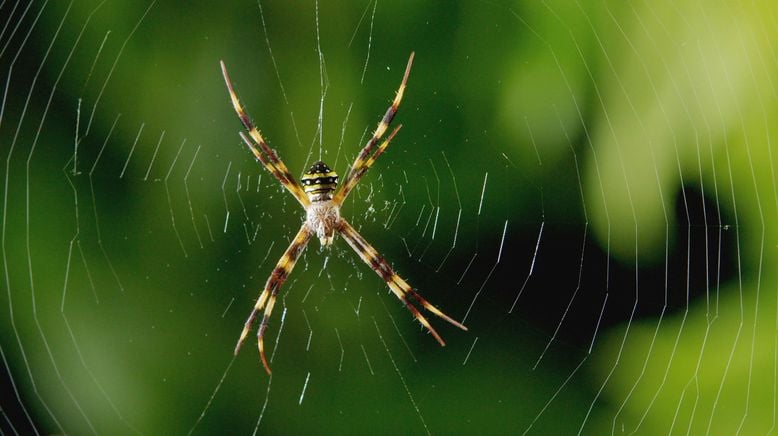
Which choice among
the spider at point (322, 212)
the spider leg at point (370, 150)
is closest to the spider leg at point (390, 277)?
the spider at point (322, 212)

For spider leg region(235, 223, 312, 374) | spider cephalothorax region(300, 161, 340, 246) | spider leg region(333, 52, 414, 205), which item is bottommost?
spider leg region(235, 223, 312, 374)

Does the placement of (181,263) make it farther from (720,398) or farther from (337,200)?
(720,398)

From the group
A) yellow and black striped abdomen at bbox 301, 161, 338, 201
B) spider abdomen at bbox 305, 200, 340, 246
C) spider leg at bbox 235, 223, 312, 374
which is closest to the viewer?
spider leg at bbox 235, 223, 312, 374

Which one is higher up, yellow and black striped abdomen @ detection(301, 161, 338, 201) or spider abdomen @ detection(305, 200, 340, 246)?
yellow and black striped abdomen @ detection(301, 161, 338, 201)

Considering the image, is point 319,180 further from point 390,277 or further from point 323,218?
point 390,277

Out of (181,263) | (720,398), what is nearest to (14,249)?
(181,263)

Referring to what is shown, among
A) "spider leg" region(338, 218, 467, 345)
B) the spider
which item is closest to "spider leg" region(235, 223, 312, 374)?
the spider

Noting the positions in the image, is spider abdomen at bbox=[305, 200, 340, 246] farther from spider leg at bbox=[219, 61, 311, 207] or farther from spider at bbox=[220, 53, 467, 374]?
spider leg at bbox=[219, 61, 311, 207]
